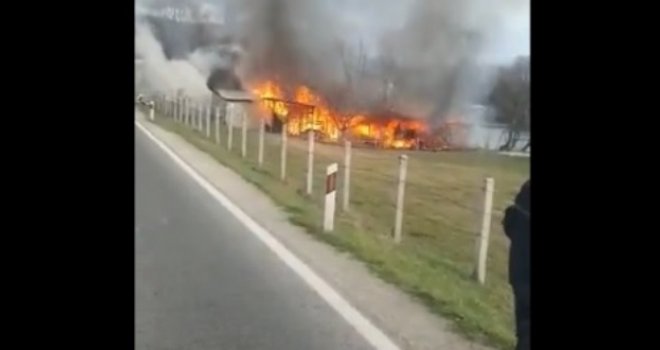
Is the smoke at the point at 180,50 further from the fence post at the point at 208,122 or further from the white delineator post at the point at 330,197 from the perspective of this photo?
the white delineator post at the point at 330,197

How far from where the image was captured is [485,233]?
1553 mm

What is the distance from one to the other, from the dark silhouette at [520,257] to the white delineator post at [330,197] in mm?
281

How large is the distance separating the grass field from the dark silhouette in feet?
0.04

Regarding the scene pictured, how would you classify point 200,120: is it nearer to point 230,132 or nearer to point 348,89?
point 230,132

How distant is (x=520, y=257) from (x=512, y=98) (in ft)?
0.85

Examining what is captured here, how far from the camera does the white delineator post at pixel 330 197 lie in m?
1.56

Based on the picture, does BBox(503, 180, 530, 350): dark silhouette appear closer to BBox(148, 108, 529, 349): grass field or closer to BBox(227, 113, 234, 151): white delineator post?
BBox(148, 108, 529, 349): grass field

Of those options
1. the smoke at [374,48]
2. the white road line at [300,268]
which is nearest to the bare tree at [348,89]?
the smoke at [374,48]

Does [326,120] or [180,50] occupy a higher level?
[180,50]

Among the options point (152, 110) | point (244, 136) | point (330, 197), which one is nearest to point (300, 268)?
point (330, 197)
